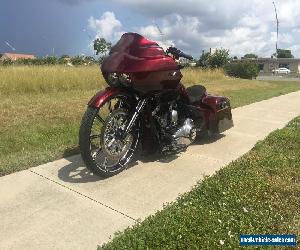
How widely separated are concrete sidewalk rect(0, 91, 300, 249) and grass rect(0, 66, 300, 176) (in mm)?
439

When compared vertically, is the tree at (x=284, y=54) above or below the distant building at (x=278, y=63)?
above

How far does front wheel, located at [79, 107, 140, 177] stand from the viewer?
396 cm

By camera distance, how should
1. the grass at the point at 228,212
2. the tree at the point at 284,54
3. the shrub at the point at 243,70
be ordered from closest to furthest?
the grass at the point at 228,212 → the shrub at the point at 243,70 → the tree at the point at 284,54

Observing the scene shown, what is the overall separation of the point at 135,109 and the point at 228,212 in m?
1.66

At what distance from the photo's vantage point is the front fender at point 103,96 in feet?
13.1

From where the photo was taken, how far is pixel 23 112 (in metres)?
7.12

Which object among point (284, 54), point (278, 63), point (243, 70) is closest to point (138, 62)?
point (243, 70)

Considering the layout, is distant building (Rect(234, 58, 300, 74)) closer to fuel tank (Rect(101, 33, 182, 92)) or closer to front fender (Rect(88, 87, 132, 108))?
fuel tank (Rect(101, 33, 182, 92))

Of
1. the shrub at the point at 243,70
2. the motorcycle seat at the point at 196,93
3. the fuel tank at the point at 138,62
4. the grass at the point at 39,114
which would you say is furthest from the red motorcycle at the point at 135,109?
the shrub at the point at 243,70

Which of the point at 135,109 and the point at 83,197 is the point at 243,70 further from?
the point at 83,197

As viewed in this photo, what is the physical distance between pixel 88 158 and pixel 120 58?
1159 mm

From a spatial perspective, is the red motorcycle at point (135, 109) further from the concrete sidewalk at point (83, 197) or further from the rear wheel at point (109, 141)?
the concrete sidewalk at point (83, 197)

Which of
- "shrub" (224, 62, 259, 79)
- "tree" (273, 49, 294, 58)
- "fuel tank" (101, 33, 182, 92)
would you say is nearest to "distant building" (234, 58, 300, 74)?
"tree" (273, 49, 294, 58)

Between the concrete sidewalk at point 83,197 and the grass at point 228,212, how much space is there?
215 millimetres
